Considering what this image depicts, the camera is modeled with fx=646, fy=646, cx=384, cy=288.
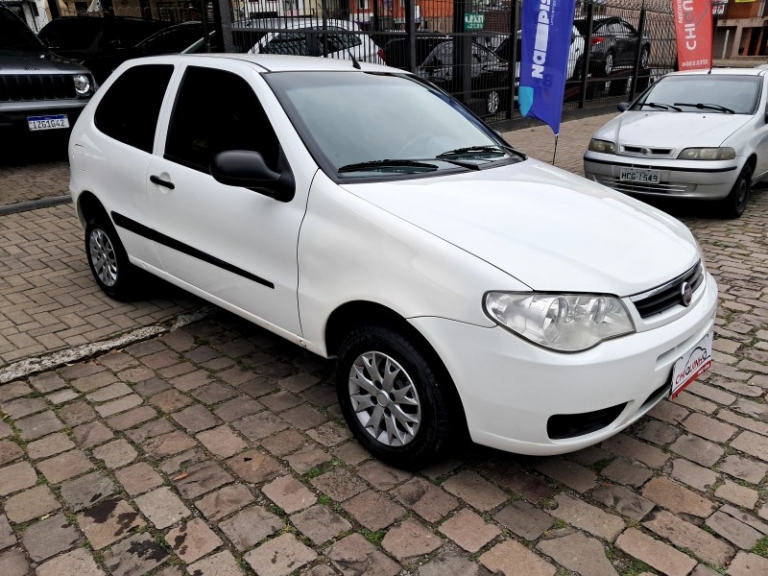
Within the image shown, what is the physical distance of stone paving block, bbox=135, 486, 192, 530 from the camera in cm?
254

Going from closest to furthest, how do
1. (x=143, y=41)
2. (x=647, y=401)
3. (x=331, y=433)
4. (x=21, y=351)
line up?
(x=647, y=401) → (x=331, y=433) → (x=21, y=351) → (x=143, y=41)

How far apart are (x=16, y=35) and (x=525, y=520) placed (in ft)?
31.2

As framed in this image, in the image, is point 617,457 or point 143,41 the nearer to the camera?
point 617,457

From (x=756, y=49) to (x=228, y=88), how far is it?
142ft

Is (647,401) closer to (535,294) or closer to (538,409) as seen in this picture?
(538,409)

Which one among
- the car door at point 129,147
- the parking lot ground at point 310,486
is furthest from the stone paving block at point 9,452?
the car door at point 129,147

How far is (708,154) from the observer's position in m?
6.35

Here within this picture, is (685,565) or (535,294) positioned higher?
(535,294)

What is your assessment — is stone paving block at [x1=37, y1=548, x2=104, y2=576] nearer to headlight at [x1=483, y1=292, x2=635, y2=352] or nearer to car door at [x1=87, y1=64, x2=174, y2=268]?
headlight at [x1=483, y1=292, x2=635, y2=352]

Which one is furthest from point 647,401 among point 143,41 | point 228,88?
point 143,41

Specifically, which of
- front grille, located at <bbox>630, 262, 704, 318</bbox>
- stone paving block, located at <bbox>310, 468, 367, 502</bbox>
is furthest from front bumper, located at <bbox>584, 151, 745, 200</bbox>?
stone paving block, located at <bbox>310, 468, 367, 502</bbox>

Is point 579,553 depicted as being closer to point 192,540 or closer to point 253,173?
point 192,540

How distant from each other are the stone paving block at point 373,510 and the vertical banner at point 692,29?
10704 millimetres

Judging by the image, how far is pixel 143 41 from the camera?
37.5 feet
